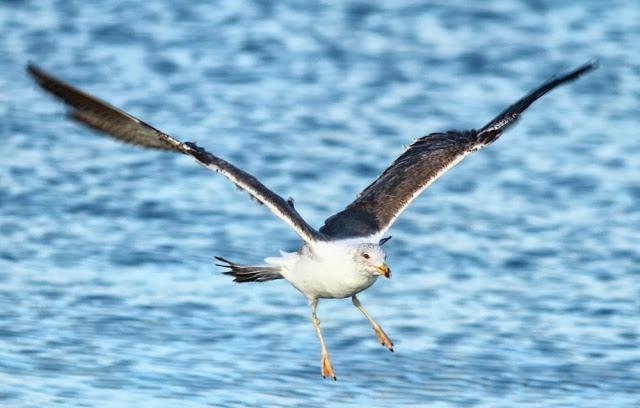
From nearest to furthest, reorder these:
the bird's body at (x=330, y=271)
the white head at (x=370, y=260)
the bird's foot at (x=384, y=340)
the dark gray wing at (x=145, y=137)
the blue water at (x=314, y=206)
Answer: the dark gray wing at (x=145, y=137) < the white head at (x=370, y=260) < the bird's body at (x=330, y=271) < the bird's foot at (x=384, y=340) < the blue water at (x=314, y=206)

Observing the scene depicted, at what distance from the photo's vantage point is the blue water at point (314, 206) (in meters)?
11.5

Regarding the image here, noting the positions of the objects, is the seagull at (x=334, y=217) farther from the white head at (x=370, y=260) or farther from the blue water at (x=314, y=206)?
the blue water at (x=314, y=206)

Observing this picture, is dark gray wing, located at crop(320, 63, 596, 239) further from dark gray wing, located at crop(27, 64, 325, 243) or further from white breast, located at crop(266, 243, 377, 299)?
dark gray wing, located at crop(27, 64, 325, 243)

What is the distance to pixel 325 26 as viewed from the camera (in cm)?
2127

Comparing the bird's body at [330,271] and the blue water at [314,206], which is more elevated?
the blue water at [314,206]

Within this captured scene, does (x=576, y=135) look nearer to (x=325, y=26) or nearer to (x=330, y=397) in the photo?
(x=325, y=26)

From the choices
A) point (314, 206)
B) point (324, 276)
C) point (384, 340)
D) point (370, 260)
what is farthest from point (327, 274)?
point (314, 206)

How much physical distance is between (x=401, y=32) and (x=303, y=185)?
558 centimetres

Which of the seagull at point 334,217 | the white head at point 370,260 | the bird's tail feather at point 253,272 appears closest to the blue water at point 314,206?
the bird's tail feather at point 253,272

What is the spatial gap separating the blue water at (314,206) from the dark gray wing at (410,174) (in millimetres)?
1330

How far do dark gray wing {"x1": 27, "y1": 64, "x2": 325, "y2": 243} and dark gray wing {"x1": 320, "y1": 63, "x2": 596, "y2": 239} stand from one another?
50cm

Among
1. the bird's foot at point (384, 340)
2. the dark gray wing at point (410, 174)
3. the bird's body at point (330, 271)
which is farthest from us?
the dark gray wing at point (410, 174)

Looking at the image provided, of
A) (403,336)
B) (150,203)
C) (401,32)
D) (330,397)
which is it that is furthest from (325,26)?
(330,397)

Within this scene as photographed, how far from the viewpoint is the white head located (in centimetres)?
966
